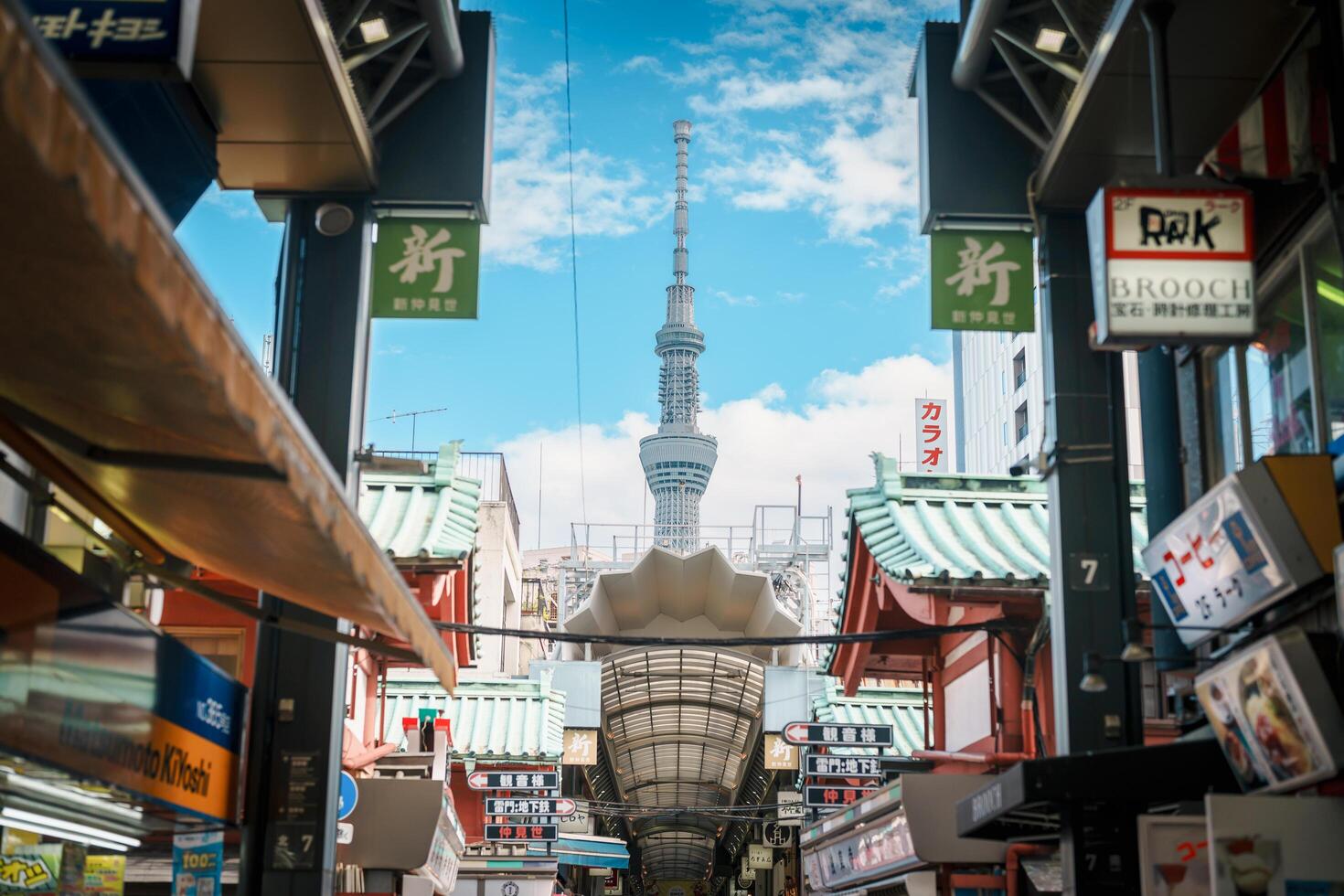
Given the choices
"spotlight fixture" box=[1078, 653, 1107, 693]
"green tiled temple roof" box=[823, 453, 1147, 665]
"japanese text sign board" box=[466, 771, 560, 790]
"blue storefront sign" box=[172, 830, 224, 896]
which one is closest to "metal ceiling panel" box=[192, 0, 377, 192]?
"blue storefront sign" box=[172, 830, 224, 896]

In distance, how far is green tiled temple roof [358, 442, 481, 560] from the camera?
16.4m

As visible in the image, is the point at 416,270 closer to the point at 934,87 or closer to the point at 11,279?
the point at 934,87

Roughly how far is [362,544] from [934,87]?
27.8 ft

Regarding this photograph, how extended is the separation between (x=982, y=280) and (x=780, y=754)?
22.5m

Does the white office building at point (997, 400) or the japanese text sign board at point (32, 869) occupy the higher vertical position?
the white office building at point (997, 400)

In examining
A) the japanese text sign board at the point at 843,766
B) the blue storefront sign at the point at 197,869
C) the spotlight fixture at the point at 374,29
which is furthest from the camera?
the japanese text sign board at the point at 843,766

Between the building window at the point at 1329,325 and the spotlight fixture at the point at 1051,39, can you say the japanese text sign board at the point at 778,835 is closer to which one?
the spotlight fixture at the point at 1051,39

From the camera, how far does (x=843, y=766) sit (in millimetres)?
24109

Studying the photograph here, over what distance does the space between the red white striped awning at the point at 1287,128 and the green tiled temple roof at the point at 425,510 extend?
8.81 metres

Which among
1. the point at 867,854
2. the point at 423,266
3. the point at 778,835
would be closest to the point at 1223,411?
the point at 423,266

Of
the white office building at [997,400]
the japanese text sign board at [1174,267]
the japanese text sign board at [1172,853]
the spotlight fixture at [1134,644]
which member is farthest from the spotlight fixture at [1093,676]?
the white office building at [997,400]

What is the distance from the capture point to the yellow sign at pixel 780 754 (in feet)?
109

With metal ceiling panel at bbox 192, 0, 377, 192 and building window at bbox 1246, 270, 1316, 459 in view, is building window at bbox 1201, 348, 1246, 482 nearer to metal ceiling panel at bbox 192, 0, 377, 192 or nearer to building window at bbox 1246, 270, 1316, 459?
building window at bbox 1246, 270, 1316, 459

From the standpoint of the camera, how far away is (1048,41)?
1188 centimetres
